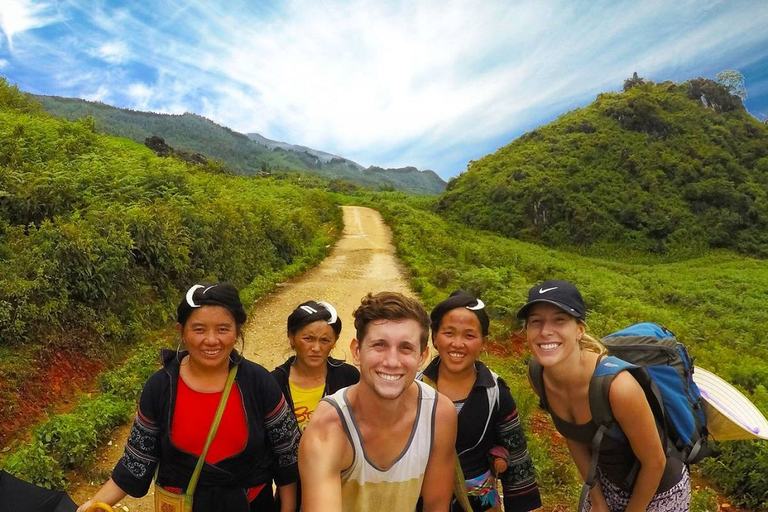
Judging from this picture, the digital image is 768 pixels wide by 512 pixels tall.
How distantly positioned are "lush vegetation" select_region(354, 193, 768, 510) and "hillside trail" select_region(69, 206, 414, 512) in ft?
3.21

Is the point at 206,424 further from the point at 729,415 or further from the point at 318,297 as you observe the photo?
the point at 318,297

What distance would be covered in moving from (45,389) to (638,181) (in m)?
43.5

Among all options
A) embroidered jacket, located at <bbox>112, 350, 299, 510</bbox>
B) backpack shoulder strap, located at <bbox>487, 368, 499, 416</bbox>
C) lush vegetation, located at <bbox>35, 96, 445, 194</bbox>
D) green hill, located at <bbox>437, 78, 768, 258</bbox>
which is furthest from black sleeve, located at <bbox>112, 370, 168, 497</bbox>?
lush vegetation, located at <bbox>35, 96, 445, 194</bbox>

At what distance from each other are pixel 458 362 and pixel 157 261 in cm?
687

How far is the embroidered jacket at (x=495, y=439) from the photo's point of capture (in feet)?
7.57

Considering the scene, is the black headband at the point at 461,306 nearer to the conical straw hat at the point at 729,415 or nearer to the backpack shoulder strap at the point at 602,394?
the backpack shoulder strap at the point at 602,394

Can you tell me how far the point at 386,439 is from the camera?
1.58 meters

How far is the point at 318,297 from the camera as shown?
1079 centimetres

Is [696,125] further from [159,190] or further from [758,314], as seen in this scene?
[159,190]

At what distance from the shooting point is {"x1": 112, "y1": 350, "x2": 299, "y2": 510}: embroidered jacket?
1.95m

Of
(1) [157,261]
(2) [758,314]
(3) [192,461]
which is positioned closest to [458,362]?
(3) [192,461]

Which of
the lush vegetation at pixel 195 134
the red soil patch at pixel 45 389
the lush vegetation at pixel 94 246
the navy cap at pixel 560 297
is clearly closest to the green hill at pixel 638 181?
the lush vegetation at pixel 94 246

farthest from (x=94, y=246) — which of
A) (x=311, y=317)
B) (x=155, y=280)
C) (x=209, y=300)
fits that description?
(x=209, y=300)

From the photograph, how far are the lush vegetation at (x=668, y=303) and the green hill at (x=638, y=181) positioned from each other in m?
6.88
